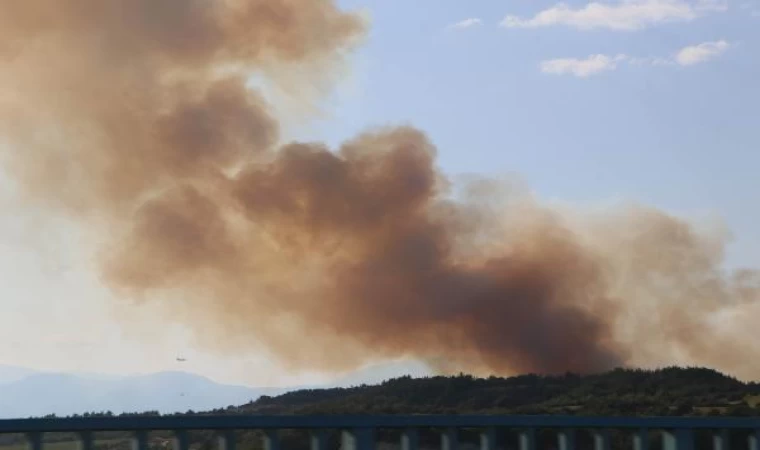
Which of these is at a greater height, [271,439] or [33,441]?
[271,439]

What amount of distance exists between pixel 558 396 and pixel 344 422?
4482 centimetres

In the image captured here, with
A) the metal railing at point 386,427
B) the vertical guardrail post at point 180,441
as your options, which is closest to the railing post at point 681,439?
A: the metal railing at point 386,427

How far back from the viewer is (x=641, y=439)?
4991cm

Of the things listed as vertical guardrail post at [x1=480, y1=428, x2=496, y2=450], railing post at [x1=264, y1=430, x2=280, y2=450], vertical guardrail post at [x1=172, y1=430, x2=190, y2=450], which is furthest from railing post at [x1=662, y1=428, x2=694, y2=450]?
vertical guardrail post at [x1=172, y1=430, x2=190, y2=450]

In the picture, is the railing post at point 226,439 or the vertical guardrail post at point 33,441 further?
the railing post at point 226,439

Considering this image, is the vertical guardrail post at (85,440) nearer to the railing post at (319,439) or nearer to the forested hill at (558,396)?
the railing post at (319,439)

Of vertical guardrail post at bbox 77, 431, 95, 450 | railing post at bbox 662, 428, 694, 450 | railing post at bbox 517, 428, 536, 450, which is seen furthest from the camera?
railing post at bbox 662, 428, 694, 450

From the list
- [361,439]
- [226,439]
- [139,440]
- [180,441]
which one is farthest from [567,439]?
[139,440]

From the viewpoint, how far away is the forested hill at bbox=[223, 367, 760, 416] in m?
77.4

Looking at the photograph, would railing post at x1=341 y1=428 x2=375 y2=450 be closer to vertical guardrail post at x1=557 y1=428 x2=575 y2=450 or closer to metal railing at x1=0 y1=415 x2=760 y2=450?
metal railing at x1=0 y1=415 x2=760 y2=450

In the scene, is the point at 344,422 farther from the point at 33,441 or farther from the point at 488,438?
the point at 33,441

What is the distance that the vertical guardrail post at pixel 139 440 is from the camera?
135 feet

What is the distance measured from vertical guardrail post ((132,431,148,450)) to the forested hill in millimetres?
33569

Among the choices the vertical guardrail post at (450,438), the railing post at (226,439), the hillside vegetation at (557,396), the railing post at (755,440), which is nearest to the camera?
the railing post at (226,439)
